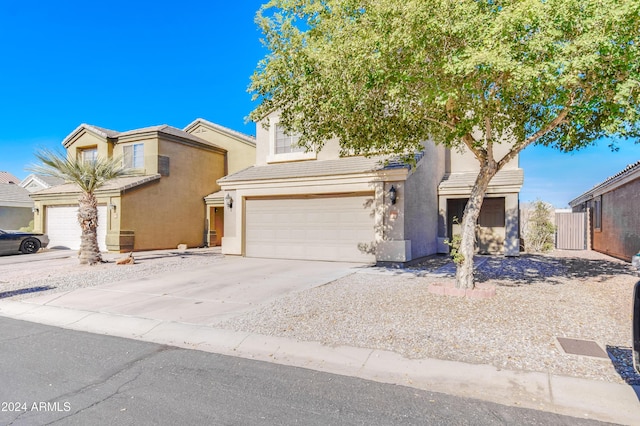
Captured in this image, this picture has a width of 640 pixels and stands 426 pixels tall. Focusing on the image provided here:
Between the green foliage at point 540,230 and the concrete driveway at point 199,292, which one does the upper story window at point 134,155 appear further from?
the green foliage at point 540,230

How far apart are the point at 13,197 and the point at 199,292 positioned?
27417mm

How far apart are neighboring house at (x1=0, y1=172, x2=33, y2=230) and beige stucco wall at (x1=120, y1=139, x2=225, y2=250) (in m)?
15.8

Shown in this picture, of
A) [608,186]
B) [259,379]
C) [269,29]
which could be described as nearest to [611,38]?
[269,29]

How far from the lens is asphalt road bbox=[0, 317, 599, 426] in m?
3.25

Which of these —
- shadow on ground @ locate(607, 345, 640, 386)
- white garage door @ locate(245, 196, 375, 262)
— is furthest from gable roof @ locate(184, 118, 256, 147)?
shadow on ground @ locate(607, 345, 640, 386)

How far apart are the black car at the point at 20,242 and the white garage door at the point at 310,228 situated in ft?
37.4

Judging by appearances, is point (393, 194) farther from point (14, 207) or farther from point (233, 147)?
point (14, 207)

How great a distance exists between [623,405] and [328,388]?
283 centimetres

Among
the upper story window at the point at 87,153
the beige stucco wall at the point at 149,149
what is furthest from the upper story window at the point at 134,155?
the upper story window at the point at 87,153

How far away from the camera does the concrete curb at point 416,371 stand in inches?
137

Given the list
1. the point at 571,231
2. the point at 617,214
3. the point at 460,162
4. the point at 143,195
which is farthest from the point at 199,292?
the point at 571,231

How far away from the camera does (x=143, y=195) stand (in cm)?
1831

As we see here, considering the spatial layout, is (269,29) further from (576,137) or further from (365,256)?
(365,256)

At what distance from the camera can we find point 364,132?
8.54m
